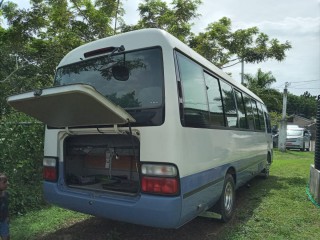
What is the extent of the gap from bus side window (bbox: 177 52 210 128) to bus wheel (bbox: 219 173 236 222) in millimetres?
1356

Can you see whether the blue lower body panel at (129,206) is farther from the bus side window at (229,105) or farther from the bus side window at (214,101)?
the bus side window at (229,105)

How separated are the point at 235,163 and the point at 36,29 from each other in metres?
8.11

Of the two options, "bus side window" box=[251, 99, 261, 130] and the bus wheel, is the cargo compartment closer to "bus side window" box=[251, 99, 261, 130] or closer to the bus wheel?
the bus wheel

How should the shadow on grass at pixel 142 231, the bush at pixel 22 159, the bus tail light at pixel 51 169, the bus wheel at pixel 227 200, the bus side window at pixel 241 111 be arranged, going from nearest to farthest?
the bus tail light at pixel 51 169, the shadow on grass at pixel 142 231, the bus wheel at pixel 227 200, the bush at pixel 22 159, the bus side window at pixel 241 111

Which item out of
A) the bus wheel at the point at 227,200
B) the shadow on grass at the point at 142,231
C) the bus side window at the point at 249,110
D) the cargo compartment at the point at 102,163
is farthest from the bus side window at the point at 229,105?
the cargo compartment at the point at 102,163

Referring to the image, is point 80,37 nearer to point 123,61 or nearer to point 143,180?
point 123,61

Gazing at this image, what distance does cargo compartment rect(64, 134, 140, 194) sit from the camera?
4.35m

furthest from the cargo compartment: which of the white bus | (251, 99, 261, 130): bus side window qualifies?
(251, 99, 261, 130): bus side window

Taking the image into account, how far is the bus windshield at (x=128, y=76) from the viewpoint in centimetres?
402

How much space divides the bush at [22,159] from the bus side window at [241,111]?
3.94 m

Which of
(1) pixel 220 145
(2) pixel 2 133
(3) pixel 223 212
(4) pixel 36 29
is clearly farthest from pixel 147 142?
(4) pixel 36 29

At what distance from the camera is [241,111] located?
23.0 ft

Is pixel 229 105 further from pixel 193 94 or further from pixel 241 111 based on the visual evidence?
pixel 193 94

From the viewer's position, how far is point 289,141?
1094 inches
